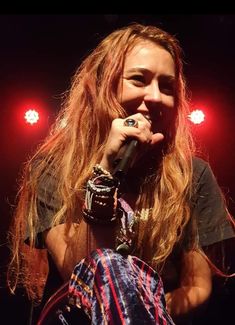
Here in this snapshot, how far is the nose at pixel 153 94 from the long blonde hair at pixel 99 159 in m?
0.10

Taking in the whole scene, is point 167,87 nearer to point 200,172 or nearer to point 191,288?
point 200,172

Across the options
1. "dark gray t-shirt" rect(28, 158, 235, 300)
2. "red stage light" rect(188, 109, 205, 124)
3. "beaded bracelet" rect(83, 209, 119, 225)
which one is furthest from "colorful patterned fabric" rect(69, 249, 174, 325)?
"red stage light" rect(188, 109, 205, 124)

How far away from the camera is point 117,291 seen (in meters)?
0.92

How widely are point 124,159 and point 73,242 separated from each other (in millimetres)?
305

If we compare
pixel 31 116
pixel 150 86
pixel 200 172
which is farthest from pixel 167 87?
pixel 31 116

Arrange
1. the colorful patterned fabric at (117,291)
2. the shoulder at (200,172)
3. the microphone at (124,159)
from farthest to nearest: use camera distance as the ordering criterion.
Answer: the shoulder at (200,172) < the microphone at (124,159) < the colorful patterned fabric at (117,291)

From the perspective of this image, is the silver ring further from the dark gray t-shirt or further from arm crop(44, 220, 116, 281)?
the dark gray t-shirt

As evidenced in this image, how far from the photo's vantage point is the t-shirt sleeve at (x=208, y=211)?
4.76ft

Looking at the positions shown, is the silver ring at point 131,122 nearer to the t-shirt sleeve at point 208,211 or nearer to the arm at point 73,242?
the arm at point 73,242

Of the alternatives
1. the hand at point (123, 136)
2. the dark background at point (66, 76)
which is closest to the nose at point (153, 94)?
the hand at point (123, 136)

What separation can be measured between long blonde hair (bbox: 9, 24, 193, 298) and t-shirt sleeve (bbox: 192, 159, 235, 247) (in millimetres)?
47

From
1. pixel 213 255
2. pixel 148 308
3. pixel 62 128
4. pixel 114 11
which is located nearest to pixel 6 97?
pixel 114 11

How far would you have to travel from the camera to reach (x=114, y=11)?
277 cm

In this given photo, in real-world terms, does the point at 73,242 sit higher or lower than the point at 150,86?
lower
